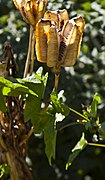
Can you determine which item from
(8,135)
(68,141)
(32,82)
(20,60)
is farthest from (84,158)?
(32,82)

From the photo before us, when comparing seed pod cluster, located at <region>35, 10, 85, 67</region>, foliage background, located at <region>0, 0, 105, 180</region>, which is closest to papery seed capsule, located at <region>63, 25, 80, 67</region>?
seed pod cluster, located at <region>35, 10, 85, 67</region>

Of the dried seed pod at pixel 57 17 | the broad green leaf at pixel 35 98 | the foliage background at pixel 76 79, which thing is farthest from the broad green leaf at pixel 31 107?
the foliage background at pixel 76 79

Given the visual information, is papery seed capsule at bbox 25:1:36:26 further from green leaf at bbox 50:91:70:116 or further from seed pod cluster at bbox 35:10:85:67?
green leaf at bbox 50:91:70:116

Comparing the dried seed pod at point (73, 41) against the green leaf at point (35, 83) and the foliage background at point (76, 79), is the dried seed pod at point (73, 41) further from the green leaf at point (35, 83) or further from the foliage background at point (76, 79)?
the foliage background at point (76, 79)

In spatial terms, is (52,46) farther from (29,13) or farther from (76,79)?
(76,79)

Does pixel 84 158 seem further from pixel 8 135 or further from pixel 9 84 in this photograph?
pixel 9 84

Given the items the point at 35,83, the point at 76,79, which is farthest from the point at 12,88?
the point at 76,79

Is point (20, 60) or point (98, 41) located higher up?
point (20, 60)
